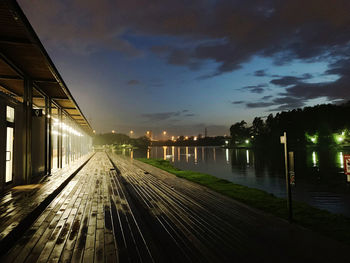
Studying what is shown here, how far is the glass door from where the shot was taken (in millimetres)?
7594

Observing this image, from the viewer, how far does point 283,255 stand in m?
3.38

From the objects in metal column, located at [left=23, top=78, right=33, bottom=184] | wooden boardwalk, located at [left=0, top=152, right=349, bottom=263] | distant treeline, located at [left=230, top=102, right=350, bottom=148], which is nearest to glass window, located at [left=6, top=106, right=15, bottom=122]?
metal column, located at [left=23, top=78, right=33, bottom=184]

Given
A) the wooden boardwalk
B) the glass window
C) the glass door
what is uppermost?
the glass window

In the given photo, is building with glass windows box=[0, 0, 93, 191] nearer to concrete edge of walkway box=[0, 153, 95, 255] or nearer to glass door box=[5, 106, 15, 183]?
glass door box=[5, 106, 15, 183]


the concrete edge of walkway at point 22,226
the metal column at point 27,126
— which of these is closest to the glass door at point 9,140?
the metal column at point 27,126

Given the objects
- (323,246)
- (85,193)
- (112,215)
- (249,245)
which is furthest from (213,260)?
(85,193)

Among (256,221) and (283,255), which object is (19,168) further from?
(283,255)

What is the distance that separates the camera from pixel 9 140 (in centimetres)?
793

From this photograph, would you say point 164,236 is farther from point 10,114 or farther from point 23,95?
point 23,95

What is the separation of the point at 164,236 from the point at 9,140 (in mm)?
7083

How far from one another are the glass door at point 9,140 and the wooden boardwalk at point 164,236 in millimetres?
2787

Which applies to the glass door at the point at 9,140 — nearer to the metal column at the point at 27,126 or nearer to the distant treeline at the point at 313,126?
the metal column at the point at 27,126

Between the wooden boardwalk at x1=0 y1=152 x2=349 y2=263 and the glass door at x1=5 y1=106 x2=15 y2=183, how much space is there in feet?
9.14

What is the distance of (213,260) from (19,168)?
8.09m
